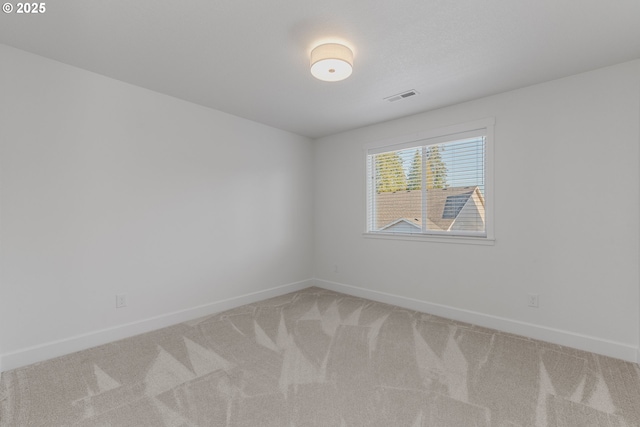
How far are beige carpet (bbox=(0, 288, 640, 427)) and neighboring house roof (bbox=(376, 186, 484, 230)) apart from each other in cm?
126

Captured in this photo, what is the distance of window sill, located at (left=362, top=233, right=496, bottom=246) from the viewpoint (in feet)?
10.5

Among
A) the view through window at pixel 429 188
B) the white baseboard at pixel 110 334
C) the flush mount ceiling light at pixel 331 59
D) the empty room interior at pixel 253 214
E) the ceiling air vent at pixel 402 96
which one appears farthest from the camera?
the view through window at pixel 429 188

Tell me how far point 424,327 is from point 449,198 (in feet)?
4.87

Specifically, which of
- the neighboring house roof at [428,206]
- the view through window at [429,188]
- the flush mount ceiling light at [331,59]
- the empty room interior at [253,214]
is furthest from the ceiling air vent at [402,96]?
the neighboring house roof at [428,206]

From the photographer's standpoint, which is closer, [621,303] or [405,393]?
[405,393]

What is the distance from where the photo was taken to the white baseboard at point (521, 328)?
247 cm

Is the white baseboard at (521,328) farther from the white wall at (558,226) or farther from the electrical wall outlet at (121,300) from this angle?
the electrical wall outlet at (121,300)

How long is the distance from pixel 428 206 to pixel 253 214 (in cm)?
227

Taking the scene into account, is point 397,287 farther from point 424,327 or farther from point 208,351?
point 208,351

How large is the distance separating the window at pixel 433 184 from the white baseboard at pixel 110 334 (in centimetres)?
208

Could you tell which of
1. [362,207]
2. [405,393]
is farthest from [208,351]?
[362,207]

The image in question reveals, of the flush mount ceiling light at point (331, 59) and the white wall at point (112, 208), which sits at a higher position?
the flush mount ceiling light at point (331, 59)

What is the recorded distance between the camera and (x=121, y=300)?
2.86 metres

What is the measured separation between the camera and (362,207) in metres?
4.30
